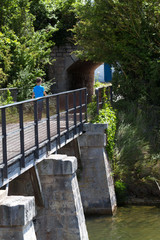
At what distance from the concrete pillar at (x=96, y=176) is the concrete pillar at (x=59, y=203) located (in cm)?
398

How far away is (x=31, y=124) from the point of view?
31.5 feet

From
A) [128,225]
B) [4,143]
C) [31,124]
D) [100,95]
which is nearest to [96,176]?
[128,225]

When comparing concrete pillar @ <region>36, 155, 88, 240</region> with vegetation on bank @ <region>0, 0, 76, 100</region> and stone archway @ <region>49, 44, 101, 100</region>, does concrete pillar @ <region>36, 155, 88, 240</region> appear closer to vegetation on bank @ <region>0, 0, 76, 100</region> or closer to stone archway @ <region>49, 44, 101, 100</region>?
vegetation on bank @ <region>0, 0, 76, 100</region>

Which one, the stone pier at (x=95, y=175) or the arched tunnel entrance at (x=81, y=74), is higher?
the arched tunnel entrance at (x=81, y=74)

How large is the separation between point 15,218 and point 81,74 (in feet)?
73.1

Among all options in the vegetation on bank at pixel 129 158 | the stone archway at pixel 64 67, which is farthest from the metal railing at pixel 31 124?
the stone archway at pixel 64 67

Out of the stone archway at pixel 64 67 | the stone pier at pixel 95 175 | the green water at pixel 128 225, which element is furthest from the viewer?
the stone archway at pixel 64 67

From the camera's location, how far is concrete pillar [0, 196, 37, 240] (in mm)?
7781

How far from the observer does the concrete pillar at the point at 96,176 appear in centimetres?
1516

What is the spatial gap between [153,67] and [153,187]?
4894 millimetres

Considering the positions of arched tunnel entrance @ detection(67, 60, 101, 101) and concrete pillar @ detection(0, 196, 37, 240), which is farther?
arched tunnel entrance @ detection(67, 60, 101, 101)

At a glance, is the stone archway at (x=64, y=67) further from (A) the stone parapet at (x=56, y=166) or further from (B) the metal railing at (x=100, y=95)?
(A) the stone parapet at (x=56, y=166)

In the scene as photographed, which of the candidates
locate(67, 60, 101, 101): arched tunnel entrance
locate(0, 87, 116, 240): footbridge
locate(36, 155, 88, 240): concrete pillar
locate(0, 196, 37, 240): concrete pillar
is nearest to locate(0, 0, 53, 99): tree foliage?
locate(67, 60, 101, 101): arched tunnel entrance

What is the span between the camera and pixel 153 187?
1614cm
